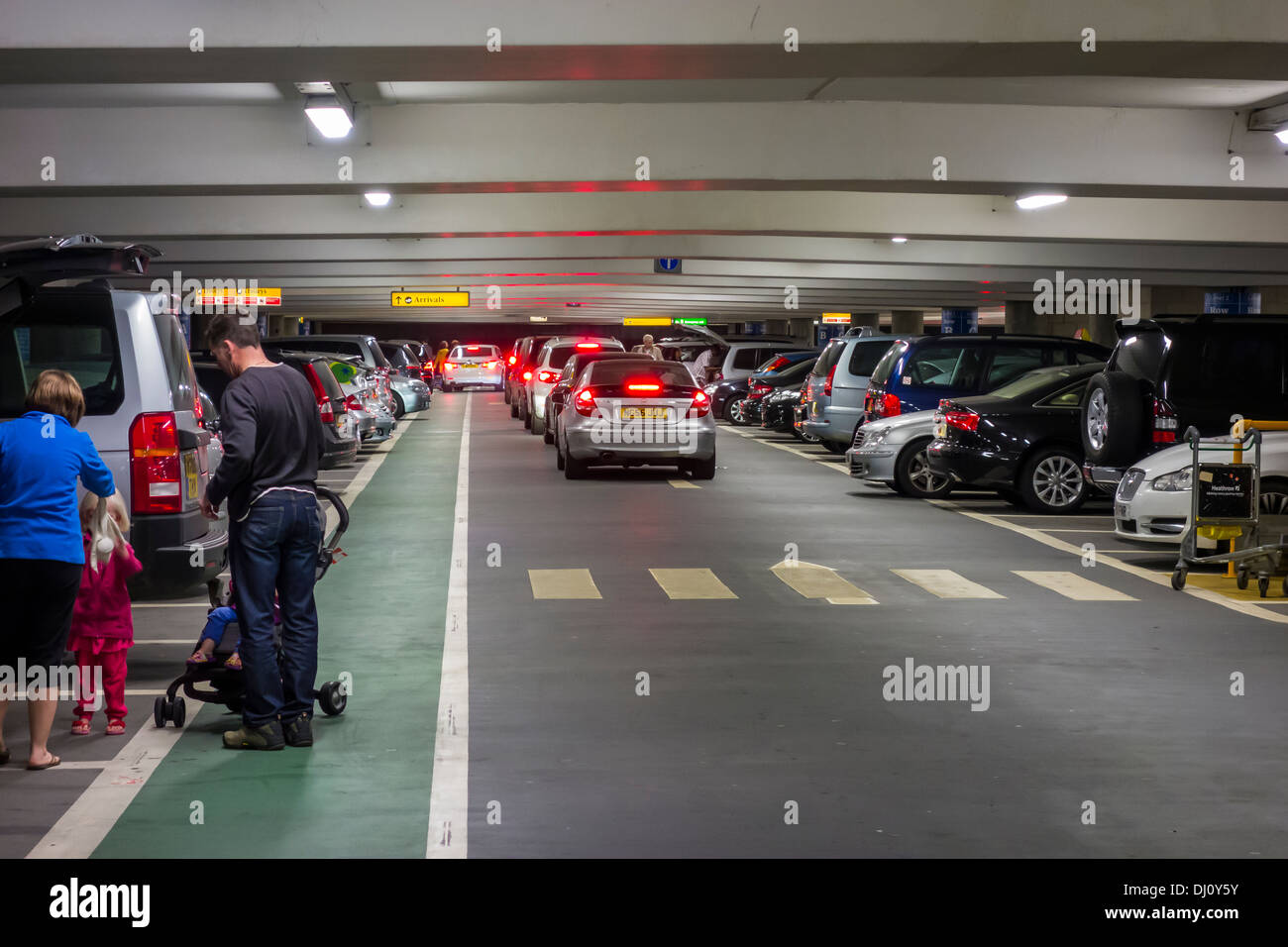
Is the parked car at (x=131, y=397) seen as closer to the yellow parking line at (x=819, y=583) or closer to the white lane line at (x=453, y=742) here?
the white lane line at (x=453, y=742)

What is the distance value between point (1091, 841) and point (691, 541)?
377 inches

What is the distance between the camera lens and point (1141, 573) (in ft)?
46.0

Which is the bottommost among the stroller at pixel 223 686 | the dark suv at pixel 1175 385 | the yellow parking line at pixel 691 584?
the yellow parking line at pixel 691 584

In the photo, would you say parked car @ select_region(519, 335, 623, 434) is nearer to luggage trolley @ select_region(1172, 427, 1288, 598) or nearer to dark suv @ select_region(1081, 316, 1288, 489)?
dark suv @ select_region(1081, 316, 1288, 489)

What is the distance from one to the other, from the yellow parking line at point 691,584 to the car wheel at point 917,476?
714 centimetres

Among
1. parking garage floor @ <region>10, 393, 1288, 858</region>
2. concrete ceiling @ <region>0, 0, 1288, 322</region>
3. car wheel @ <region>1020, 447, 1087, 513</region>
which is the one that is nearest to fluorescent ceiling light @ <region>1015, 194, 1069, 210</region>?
concrete ceiling @ <region>0, 0, 1288, 322</region>

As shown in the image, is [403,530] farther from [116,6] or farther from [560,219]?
[560,219]

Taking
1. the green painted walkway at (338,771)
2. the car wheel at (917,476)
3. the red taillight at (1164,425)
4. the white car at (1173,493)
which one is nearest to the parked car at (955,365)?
the car wheel at (917,476)

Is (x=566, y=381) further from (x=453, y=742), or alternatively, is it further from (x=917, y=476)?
(x=453, y=742)

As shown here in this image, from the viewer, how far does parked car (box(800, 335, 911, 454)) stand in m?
24.7

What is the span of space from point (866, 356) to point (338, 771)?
18.4m

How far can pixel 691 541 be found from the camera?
15.5m

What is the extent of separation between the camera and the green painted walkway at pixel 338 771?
6.06 metres

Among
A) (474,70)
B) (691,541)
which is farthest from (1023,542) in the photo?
(474,70)
